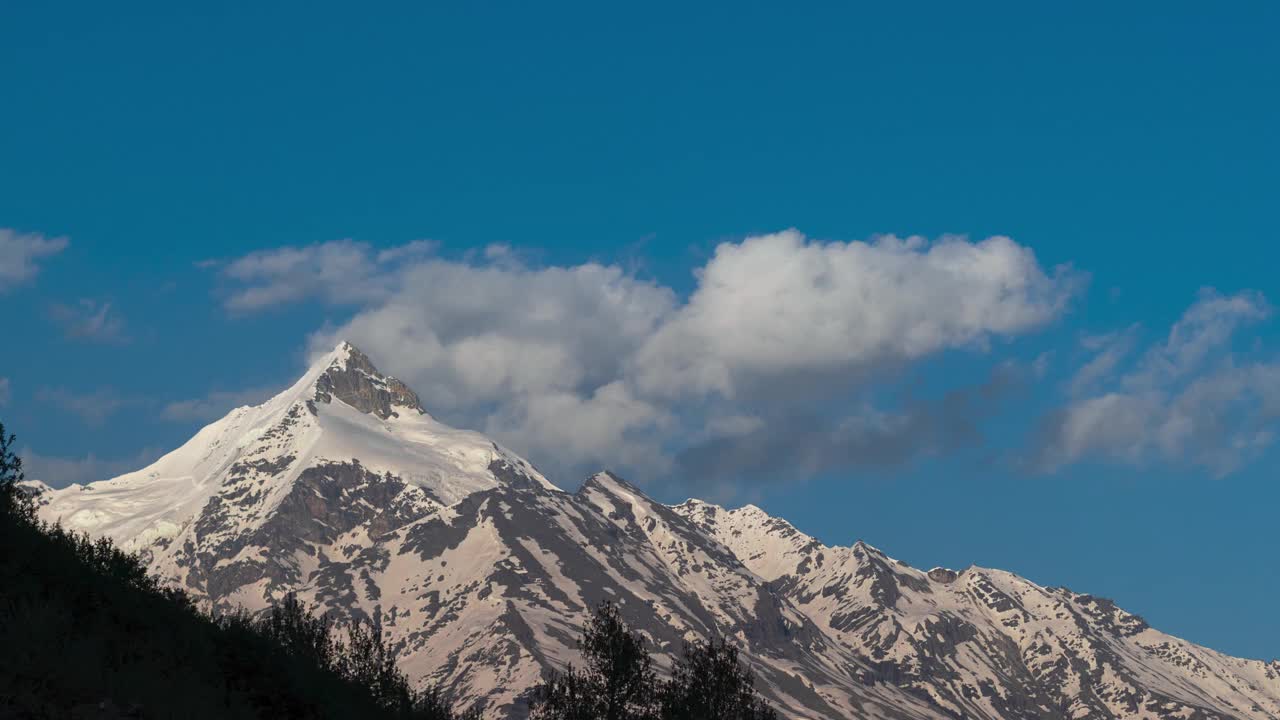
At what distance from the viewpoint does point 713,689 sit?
122875 millimetres

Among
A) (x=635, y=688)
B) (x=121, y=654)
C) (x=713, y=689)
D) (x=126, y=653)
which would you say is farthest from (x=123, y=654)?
(x=713, y=689)

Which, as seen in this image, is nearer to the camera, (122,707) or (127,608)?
(122,707)

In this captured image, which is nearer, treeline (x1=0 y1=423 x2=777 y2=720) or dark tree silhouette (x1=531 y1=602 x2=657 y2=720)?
treeline (x1=0 y1=423 x2=777 y2=720)

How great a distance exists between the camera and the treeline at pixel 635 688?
370ft

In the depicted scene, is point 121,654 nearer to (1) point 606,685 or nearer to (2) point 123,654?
(2) point 123,654

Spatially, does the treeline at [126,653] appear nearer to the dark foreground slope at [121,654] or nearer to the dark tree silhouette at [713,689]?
the dark foreground slope at [121,654]

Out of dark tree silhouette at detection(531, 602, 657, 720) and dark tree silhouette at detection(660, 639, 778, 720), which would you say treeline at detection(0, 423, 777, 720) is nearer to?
dark tree silhouette at detection(531, 602, 657, 720)

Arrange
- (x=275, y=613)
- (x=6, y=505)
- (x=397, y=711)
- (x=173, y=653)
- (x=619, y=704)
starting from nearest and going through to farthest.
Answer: (x=173, y=653) → (x=6, y=505) → (x=397, y=711) → (x=275, y=613) → (x=619, y=704)

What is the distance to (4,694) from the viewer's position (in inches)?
1225

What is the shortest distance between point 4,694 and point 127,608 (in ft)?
34.8

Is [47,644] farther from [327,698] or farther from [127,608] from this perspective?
[327,698]

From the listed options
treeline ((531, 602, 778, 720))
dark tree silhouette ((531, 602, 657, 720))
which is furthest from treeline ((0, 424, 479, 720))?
treeline ((531, 602, 778, 720))

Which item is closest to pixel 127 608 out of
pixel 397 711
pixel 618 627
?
pixel 397 711

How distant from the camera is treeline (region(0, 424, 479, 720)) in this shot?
1286 inches
